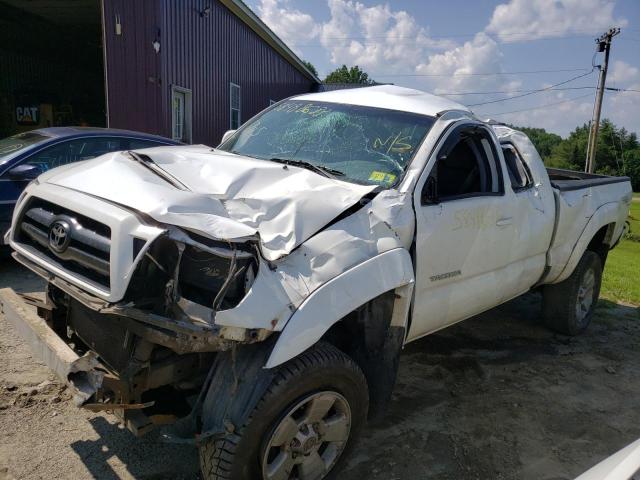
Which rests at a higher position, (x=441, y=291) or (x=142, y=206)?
(x=142, y=206)

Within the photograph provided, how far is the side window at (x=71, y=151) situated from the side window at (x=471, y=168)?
426 cm

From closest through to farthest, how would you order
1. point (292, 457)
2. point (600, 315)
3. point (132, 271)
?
point (132, 271) → point (292, 457) → point (600, 315)

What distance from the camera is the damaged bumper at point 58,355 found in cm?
229

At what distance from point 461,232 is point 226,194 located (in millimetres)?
1619

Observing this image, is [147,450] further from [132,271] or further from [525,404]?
[525,404]

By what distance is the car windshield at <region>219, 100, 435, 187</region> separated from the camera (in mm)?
3377

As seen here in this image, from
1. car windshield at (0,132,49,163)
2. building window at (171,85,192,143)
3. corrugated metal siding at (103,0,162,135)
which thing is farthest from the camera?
building window at (171,85,192,143)

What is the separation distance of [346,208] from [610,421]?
281 cm

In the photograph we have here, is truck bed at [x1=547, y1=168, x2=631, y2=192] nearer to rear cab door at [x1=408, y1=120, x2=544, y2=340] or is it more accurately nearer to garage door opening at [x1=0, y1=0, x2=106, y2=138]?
rear cab door at [x1=408, y1=120, x2=544, y2=340]

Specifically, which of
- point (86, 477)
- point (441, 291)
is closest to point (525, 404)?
point (441, 291)

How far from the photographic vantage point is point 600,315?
6586 millimetres

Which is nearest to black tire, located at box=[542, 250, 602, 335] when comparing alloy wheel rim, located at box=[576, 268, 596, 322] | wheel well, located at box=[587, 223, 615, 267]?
alloy wheel rim, located at box=[576, 268, 596, 322]

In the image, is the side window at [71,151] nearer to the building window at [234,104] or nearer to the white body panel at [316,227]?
the white body panel at [316,227]

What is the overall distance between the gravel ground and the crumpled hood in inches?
58.2
